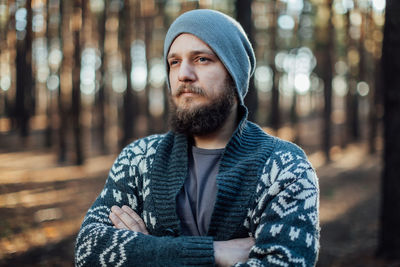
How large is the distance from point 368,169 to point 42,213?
14.9m

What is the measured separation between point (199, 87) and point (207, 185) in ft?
2.20

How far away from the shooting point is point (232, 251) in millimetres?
2193

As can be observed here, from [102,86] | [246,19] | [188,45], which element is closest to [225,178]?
[188,45]

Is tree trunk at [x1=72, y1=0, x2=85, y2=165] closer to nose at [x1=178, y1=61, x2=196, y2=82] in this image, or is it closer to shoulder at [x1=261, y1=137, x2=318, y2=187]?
nose at [x1=178, y1=61, x2=196, y2=82]

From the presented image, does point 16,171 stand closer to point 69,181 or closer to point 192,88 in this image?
point 69,181

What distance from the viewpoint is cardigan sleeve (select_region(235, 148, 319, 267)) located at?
2.09 m

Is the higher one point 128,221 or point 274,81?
point 274,81

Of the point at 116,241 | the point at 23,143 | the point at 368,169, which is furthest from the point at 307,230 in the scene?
the point at 23,143

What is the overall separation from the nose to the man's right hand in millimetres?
1082

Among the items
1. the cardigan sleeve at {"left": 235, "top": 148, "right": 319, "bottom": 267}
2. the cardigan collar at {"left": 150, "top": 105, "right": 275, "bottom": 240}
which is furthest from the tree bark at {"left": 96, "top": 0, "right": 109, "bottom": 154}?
the cardigan sleeve at {"left": 235, "top": 148, "right": 319, "bottom": 267}

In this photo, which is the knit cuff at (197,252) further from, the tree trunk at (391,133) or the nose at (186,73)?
the tree trunk at (391,133)

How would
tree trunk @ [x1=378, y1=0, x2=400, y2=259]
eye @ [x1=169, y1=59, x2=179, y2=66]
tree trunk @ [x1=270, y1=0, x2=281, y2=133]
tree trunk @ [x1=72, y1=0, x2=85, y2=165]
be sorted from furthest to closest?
tree trunk @ [x1=270, y1=0, x2=281, y2=133]
tree trunk @ [x1=72, y1=0, x2=85, y2=165]
tree trunk @ [x1=378, y1=0, x2=400, y2=259]
eye @ [x1=169, y1=59, x2=179, y2=66]

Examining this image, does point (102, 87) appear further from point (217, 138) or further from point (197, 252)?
point (197, 252)

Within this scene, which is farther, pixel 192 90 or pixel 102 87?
pixel 102 87
